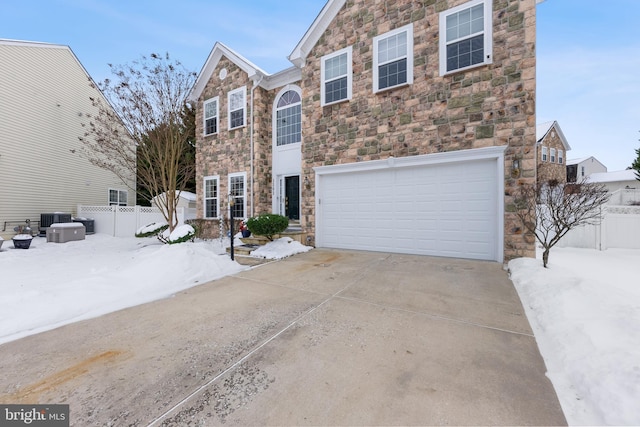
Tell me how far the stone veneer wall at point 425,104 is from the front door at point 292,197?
3.82ft

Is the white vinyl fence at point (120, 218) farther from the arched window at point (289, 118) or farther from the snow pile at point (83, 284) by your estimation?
the arched window at point (289, 118)

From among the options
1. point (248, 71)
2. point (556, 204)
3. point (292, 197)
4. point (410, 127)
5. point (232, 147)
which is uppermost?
point (248, 71)

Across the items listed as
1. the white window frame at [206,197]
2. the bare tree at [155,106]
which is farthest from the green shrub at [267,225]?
the white window frame at [206,197]

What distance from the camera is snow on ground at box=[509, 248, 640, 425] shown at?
5.36 ft

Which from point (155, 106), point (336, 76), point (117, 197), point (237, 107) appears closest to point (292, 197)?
point (336, 76)

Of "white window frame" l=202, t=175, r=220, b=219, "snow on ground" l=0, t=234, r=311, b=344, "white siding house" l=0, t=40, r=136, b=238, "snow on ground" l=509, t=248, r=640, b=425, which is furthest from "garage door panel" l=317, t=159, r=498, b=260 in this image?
"white siding house" l=0, t=40, r=136, b=238

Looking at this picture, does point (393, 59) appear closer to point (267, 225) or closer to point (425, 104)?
point (425, 104)

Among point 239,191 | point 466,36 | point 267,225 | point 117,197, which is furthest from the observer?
point 117,197

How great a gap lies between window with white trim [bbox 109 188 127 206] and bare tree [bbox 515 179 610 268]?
1892 cm

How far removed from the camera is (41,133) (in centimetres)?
1178

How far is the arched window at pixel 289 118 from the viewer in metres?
9.77

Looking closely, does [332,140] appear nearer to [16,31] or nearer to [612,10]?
[612,10]

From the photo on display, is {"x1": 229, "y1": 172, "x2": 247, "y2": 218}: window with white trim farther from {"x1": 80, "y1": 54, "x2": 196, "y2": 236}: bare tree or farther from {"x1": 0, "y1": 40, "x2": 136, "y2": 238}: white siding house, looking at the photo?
{"x1": 0, "y1": 40, "x2": 136, "y2": 238}: white siding house

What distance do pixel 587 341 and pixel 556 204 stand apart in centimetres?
361
